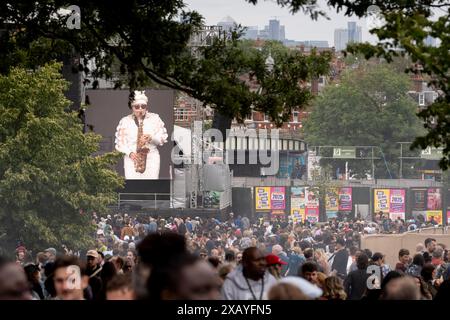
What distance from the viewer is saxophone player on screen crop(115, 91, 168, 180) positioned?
57094 mm

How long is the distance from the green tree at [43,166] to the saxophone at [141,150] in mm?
15373

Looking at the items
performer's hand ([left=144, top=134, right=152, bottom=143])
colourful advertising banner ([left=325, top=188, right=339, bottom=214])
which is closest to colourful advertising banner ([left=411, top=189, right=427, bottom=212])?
colourful advertising banner ([left=325, top=188, right=339, bottom=214])

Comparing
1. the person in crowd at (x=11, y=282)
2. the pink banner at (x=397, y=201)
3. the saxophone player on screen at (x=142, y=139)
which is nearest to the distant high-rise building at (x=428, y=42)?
the person in crowd at (x=11, y=282)

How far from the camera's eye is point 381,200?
69.7 meters

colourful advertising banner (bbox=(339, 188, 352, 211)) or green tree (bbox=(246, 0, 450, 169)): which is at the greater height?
green tree (bbox=(246, 0, 450, 169))

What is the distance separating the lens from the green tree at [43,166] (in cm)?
3838

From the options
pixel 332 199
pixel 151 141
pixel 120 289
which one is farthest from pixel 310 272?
pixel 332 199

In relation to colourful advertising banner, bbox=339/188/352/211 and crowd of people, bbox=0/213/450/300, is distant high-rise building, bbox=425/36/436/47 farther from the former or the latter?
colourful advertising banner, bbox=339/188/352/211

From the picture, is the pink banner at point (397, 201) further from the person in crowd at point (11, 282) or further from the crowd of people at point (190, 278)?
the person in crowd at point (11, 282)

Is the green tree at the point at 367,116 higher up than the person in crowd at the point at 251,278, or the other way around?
the green tree at the point at 367,116

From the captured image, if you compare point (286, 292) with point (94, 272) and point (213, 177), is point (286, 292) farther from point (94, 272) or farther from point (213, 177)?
point (213, 177)


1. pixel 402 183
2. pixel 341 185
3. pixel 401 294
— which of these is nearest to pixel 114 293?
pixel 401 294

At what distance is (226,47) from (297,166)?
80.8 meters

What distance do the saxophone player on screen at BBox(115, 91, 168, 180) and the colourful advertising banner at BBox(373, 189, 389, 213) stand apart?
47.9 ft
